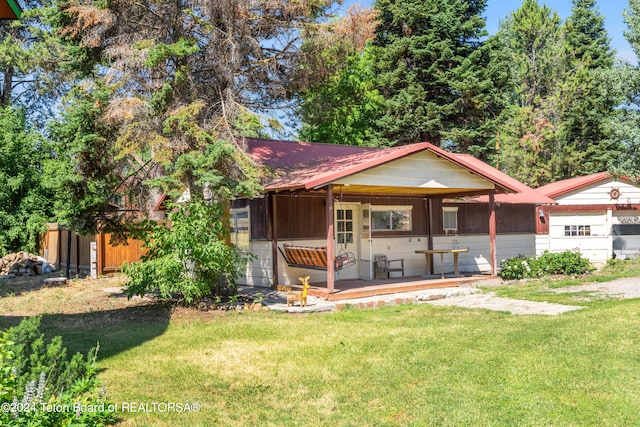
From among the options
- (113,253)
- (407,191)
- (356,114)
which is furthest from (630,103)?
(113,253)

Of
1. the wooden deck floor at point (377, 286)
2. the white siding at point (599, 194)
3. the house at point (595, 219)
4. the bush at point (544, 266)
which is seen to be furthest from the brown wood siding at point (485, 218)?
the wooden deck floor at point (377, 286)

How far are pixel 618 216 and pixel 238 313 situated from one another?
15.9m

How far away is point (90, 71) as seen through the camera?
41.1 feet

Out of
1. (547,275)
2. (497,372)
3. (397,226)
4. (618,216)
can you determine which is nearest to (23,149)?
(397,226)

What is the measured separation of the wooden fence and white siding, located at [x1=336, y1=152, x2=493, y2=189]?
9033 millimetres

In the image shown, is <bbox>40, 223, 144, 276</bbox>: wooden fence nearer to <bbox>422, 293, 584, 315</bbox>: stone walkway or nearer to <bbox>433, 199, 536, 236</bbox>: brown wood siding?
<bbox>433, 199, 536, 236</bbox>: brown wood siding

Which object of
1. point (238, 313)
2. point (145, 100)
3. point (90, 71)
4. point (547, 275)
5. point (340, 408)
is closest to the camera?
point (340, 408)

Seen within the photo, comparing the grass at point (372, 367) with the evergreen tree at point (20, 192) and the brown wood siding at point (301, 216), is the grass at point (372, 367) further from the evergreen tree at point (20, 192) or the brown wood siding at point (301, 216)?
the evergreen tree at point (20, 192)

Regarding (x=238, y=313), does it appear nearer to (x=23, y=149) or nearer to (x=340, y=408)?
(x=340, y=408)

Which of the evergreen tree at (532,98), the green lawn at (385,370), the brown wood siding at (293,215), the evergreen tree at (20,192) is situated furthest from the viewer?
the evergreen tree at (532,98)

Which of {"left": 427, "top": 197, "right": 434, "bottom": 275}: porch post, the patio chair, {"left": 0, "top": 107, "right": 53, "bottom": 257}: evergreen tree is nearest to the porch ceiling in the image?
{"left": 427, "top": 197, "right": 434, "bottom": 275}: porch post

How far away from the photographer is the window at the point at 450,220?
17.9 meters

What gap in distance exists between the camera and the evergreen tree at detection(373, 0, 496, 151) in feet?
88.5

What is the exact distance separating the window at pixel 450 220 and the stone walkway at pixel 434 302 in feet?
13.6
